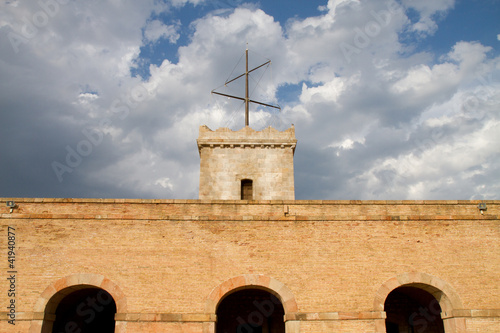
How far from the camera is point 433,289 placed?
14250mm

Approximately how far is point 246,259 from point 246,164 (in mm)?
10031

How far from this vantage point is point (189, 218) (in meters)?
14.5

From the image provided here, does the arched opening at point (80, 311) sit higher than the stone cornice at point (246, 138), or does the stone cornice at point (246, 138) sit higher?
the stone cornice at point (246, 138)

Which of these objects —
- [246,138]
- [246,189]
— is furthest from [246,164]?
[246,138]

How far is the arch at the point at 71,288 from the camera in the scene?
1318 centimetres

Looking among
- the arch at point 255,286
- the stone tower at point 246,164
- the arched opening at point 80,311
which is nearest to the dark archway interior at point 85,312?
the arched opening at point 80,311

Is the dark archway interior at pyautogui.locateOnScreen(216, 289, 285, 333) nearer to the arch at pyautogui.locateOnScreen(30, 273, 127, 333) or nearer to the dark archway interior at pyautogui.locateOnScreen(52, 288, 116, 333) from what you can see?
the arch at pyautogui.locateOnScreen(30, 273, 127, 333)

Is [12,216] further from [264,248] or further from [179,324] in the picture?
[264,248]

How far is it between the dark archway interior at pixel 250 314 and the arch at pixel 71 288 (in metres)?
4.53

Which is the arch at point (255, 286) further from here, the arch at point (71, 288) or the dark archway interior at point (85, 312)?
the dark archway interior at point (85, 312)

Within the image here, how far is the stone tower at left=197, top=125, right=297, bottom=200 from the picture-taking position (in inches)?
906

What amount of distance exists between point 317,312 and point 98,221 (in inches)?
319

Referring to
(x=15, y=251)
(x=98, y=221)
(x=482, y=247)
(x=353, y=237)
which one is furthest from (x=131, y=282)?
(x=482, y=247)

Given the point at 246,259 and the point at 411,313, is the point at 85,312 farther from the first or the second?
the point at 411,313
